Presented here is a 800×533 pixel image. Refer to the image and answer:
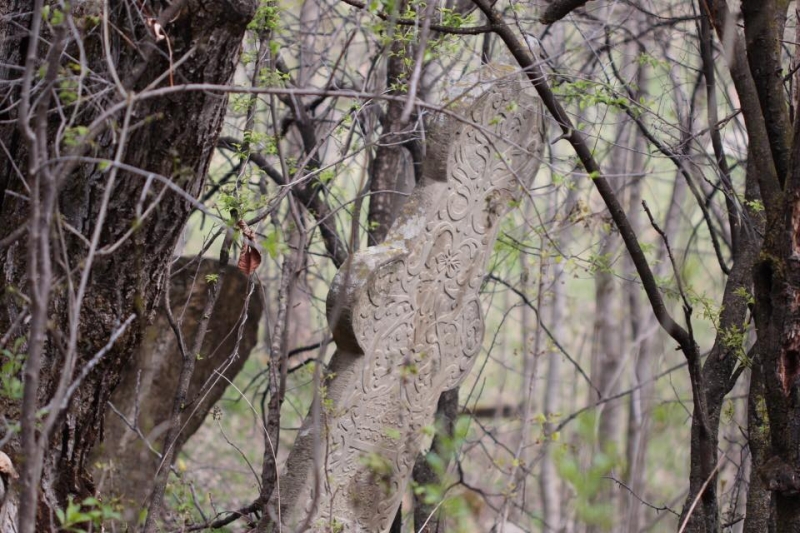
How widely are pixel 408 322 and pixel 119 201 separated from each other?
4.30 ft

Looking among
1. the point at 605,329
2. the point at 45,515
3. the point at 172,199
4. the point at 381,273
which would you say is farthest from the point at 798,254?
the point at 605,329

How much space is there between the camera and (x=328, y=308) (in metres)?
3.02

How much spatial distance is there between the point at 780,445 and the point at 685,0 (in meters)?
3.36

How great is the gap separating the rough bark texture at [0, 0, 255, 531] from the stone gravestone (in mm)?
698

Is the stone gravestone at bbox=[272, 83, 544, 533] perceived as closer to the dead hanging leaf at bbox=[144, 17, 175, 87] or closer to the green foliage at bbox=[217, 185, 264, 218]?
the green foliage at bbox=[217, 185, 264, 218]

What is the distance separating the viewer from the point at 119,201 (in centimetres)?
232

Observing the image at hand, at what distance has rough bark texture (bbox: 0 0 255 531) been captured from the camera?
88.2 inches

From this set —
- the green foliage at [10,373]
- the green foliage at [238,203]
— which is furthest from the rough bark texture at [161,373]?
the green foliage at [10,373]

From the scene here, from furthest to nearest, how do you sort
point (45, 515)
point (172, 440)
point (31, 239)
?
point (172, 440)
point (45, 515)
point (31, 239)

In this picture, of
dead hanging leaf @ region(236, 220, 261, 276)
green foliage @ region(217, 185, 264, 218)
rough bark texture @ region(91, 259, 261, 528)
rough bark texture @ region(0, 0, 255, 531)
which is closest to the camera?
rough bark texture @ region(0, 0, 255, 531)

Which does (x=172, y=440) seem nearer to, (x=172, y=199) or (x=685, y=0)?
(x=172, y=199)

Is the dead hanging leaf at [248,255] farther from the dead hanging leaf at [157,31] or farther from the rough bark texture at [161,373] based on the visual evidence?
the rough bark texture at [161,373]

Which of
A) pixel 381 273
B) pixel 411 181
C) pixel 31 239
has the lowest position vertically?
pixel 31 239

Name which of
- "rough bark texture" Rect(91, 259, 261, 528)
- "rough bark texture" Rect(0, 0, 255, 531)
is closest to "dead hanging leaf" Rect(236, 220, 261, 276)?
"rough bark texture" Rect(0, 0, 255, 531)
